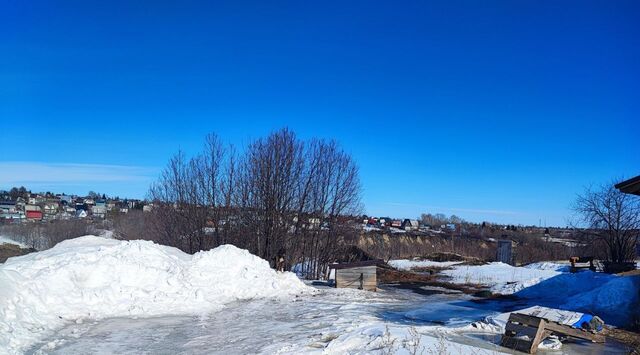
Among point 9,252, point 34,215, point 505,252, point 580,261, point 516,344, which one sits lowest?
point 516,344

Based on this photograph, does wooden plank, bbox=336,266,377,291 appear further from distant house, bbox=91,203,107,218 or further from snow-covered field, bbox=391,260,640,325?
distant house, bbox=91,203,107,218

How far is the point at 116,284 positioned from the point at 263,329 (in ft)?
15.1

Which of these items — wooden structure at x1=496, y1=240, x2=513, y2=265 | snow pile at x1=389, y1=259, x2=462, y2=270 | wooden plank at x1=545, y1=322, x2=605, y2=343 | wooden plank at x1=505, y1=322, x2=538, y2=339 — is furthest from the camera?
wooden structure at x1=496, y1=240, x2=513, y2=265

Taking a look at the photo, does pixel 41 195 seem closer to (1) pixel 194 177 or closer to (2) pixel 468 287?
(1) pixel 194 177

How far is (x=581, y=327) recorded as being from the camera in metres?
11.3

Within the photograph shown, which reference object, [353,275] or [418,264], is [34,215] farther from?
[353,275]

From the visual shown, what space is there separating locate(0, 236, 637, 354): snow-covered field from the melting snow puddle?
28 mm

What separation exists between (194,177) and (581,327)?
1967cm

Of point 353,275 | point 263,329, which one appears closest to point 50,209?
point 353,275

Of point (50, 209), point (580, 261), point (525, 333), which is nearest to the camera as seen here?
point (525, 333)

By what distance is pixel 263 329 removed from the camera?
11180 mm

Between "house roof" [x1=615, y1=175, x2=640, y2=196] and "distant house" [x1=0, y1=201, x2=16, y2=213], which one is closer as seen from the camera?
"house roof" [x1=615, y1=175, x2=640, y2=196]

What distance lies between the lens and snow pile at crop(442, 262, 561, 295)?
70.2 feet

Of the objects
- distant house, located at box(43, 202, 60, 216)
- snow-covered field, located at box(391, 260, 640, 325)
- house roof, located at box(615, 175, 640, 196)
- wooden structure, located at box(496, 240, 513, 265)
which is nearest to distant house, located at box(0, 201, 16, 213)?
distant house, located at box(43, 202, 60, 216)
